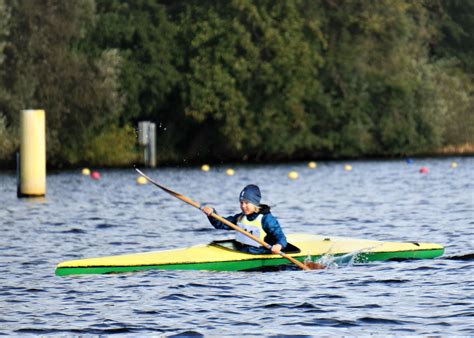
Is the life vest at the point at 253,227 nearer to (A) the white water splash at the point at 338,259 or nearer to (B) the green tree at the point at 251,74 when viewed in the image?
(A) the white water splash at the point at 338,259

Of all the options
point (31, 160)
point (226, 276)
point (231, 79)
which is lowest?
point (226, 276)

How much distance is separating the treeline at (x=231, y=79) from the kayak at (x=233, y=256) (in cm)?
3382

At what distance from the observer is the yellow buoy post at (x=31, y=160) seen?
3303 centimetres

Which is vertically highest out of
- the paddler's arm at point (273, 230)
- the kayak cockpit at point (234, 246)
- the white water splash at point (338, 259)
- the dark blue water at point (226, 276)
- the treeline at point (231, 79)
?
the treeline at point (231, 79)

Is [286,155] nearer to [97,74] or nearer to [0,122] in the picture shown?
[97,74]

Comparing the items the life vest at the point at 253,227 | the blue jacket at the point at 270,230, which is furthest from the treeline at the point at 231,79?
the blue jacket at the point at 270,230

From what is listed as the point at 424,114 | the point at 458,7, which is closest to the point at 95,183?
the point at 424,114

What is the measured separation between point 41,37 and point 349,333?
4007 cm

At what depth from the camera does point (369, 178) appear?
145 feet

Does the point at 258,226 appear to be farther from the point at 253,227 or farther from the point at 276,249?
the point at 276,249

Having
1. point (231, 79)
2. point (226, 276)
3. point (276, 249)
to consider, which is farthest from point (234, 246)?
point (231, 79)

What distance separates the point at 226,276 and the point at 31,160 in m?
17.0

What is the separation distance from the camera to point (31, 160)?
108 feet

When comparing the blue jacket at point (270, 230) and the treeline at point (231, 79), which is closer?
the blue jacket at point (270, 230)
